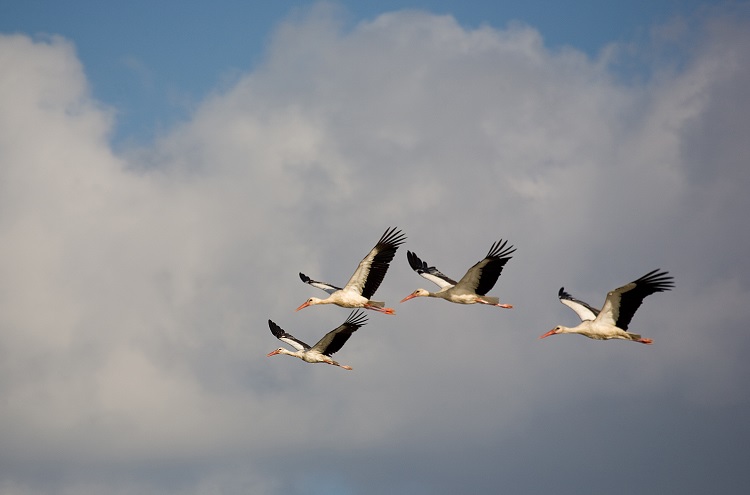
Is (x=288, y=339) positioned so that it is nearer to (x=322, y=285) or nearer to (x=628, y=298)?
(x=322, y=285)

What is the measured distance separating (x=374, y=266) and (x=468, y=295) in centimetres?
329

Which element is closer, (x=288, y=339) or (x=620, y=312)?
(x=620, y=312)

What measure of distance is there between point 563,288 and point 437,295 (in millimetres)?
4461

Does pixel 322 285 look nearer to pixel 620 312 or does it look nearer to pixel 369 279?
pixel 369 279

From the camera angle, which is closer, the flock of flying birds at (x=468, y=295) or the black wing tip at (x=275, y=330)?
the flock of flying birds at (x=468, y=295)

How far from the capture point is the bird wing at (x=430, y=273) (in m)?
49.1

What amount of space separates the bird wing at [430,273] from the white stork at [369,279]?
2.20 meters

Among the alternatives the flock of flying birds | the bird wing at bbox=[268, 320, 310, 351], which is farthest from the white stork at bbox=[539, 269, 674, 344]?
the bird wing at bbox=[268, 320, 310, 351]

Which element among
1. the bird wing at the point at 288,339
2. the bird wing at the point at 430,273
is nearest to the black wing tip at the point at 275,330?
the bird wing at the point at 288,339

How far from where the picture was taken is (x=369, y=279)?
4647cm

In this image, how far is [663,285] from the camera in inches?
1603

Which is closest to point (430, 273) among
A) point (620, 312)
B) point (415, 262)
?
point (415, 262)

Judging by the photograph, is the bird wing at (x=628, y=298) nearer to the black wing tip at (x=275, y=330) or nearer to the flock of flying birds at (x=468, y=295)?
the flock of flying birds at (x=468, y=295)

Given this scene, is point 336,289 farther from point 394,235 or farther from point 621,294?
point 621,294
